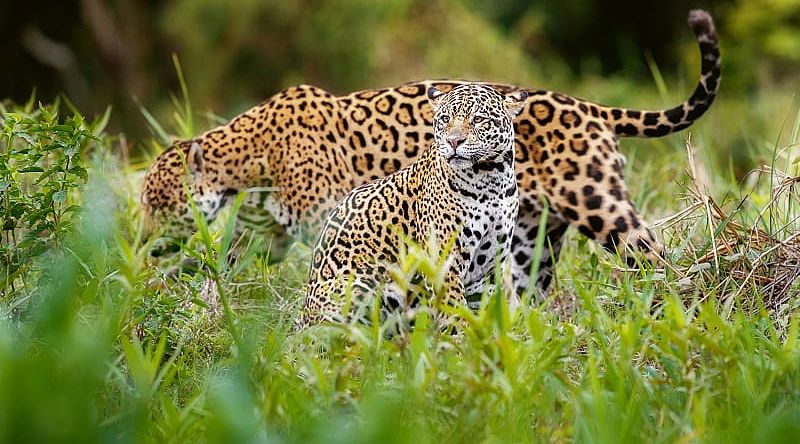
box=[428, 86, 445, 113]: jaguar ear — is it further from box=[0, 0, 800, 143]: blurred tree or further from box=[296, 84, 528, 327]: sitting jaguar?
box=[0, 0, 800, 143]: blurred tree

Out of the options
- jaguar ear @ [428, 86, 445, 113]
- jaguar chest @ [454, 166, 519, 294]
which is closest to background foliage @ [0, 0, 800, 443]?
jaguar chest @ [454, 166, 519, 294]

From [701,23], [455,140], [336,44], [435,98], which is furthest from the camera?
[336,44]

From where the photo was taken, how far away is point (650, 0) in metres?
27.7

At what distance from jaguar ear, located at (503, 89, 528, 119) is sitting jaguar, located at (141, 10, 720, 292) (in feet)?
2.90

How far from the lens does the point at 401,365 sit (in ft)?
15.1

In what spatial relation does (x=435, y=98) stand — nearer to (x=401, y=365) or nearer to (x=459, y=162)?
(x=459, y=162)

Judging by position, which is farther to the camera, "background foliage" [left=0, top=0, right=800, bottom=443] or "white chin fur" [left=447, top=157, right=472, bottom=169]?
"white chin fur" [left=447, top=157, right=472, bottom=169]

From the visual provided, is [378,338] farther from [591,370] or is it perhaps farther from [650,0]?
[650,0]

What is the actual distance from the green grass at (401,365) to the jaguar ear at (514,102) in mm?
877

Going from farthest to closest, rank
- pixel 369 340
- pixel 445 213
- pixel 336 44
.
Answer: pixel 336 44 → pixel 445 213 → pixel 369 340

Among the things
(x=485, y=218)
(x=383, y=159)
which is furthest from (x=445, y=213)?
(x=383, y=159)

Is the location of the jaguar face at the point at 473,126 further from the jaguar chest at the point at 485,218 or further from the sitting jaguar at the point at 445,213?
the jaguar chest at the point at 485,218

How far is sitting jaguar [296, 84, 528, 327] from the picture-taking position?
5.59 m

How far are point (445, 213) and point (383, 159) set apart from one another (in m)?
1.53
